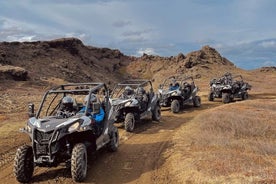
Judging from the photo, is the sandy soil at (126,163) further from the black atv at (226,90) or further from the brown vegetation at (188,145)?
the black atv at (226,90)

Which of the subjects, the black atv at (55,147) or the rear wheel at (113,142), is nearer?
the black atv at (55,147)

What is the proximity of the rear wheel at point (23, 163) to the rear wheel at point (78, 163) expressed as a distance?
102 cm

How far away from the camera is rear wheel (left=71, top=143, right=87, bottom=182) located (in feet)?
28.9

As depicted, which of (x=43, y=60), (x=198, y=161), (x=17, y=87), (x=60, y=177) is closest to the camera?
(x=60, y=177)

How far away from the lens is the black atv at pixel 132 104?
606 inches

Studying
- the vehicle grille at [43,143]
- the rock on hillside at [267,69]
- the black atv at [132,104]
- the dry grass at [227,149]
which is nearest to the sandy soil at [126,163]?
the dry grass at [227,149]

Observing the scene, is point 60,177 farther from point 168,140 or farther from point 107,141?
point 168,140

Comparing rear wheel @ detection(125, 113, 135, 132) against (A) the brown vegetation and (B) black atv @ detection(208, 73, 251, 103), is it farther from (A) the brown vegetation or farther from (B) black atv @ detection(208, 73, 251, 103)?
(B) black atv @ detection(208, 73, 251, 103)

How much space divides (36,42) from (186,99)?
41.6 m

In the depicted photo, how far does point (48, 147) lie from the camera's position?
348 inches

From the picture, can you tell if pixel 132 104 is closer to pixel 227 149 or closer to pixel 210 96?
pixel 227 149

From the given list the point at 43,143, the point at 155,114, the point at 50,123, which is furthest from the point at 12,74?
the point at 43,143

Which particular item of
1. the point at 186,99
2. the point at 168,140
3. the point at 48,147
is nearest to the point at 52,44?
the point at 186,99

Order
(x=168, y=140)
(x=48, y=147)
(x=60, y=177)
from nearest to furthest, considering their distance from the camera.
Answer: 1. (x=48, y=147)
2. (x=60, y=177)
3. (x=168, y=140)
